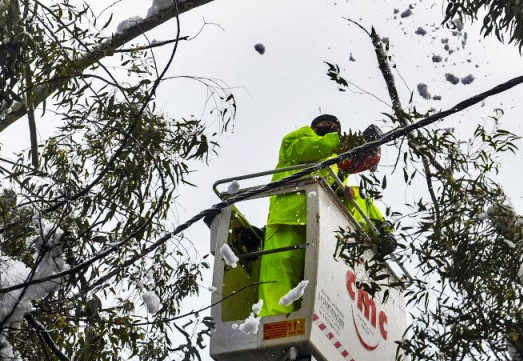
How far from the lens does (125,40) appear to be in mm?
7871

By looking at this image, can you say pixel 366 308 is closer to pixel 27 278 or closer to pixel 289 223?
pixel 289 223

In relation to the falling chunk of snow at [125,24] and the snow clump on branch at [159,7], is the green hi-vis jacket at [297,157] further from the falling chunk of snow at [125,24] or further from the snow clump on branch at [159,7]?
the falling chunk of snow at [125,24]

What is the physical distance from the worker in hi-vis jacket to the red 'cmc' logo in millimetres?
335

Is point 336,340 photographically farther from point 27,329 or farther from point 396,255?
A: point 27,329

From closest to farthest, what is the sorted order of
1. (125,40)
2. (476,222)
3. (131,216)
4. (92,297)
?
A: (92,297) → (131,216) → (476,222) → (125,40)

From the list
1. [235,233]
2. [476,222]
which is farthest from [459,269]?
[235,233]

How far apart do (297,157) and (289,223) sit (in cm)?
67

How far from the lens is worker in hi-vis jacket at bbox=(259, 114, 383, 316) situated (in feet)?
26.2

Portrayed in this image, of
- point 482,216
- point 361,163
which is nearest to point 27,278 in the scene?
point 482,216

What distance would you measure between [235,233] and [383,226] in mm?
1368

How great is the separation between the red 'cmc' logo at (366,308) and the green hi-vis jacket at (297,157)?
510 mm

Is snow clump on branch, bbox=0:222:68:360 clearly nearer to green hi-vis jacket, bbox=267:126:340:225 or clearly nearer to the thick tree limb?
the thick tree limb

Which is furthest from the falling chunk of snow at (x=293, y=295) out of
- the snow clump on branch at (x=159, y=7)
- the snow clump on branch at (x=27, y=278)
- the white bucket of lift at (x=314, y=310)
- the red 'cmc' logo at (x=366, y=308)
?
the snow clump on branch at (x=159, y=7)

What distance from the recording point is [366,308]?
844 centimetres
